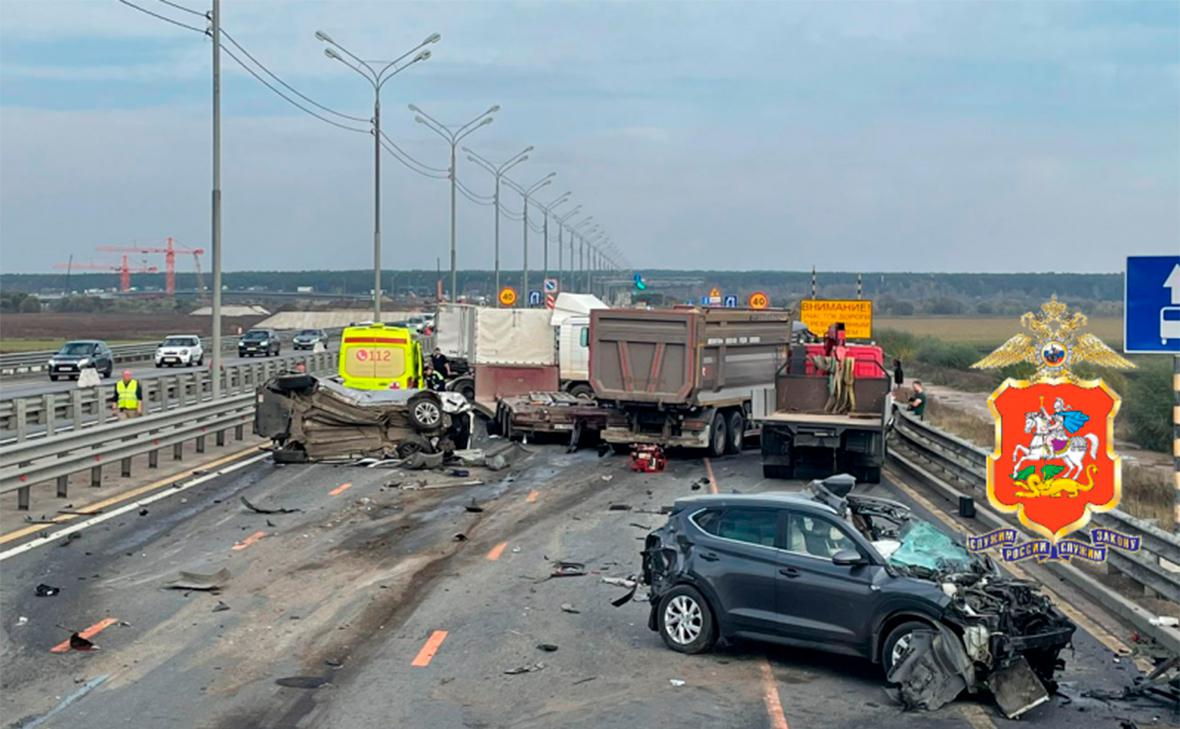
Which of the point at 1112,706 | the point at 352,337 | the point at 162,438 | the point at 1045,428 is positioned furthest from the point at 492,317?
the point at 1112,706

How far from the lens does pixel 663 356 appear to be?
2791 centimetres

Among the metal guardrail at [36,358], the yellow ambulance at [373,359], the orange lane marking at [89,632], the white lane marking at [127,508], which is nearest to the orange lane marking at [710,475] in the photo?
the yellow ambulance at [373,359]

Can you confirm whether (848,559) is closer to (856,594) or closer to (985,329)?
(856,594)

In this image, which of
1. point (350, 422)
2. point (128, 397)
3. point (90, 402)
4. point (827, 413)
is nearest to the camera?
point (90, 402)

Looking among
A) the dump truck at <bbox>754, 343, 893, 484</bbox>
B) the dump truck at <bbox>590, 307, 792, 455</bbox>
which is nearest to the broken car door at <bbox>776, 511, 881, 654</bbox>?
the dump truck at <bbox>754, 343, 893, 484</bbox>

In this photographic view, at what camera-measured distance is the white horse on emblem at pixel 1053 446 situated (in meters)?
13.7

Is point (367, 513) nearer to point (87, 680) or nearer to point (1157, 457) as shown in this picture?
point (87, 680)

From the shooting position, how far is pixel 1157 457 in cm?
4031

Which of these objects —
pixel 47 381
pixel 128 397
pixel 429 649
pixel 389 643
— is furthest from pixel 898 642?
pixel 47 381

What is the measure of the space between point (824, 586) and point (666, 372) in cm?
1620

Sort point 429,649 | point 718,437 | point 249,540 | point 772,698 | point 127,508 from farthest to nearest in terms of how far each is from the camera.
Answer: point 718,437, point 127,508, point 249,540, point 429,649, point 772,698

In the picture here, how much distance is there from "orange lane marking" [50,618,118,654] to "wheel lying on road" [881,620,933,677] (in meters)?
6.77

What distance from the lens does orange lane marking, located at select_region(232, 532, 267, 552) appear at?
1733 centimetres

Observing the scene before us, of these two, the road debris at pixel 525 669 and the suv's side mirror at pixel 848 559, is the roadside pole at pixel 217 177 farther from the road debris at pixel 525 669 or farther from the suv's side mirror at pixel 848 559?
the suv's side mirror at pixel 848 559
